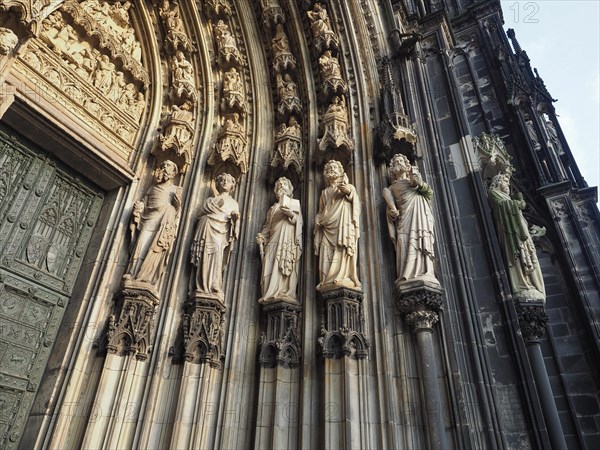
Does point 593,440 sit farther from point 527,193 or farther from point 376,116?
point 376,116

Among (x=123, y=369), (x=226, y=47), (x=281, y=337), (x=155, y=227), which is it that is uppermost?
(x=226, y=47)

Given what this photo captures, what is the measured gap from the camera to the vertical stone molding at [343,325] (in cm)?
423

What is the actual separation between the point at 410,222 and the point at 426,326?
118cm

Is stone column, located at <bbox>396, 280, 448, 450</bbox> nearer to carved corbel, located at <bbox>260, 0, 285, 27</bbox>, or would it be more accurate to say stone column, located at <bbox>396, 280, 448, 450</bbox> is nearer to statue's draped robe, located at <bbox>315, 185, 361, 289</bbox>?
statue's draped robe, located at <bbox>315, 185, 361, 289</bbox>

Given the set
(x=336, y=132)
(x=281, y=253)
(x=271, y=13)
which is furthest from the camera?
(x=271, y=13)

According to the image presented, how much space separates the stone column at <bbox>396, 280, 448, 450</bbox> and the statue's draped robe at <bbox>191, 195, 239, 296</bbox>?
199cm

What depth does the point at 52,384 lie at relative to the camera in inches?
161

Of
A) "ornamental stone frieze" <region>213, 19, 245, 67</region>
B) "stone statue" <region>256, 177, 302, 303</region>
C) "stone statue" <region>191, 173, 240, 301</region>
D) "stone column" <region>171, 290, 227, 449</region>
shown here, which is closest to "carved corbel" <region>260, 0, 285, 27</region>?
"ornamental stone frieze" <region>213, 19, 245, 67</region>

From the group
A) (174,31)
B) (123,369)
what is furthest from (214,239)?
(174,31)

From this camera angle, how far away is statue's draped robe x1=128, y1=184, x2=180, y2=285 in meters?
4.68

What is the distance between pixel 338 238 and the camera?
15.7 feet

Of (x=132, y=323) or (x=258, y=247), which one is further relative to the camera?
(x=258, y=247)

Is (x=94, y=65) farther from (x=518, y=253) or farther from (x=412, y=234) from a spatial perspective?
(x=518, y=253)

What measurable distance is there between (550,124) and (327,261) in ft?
31.3
